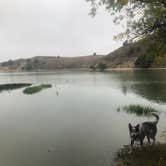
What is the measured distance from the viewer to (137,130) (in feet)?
47.6

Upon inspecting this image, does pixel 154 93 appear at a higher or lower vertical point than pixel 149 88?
higher

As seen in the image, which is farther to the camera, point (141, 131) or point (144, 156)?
point (141, 131)

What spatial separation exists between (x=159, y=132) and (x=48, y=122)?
11.8 m

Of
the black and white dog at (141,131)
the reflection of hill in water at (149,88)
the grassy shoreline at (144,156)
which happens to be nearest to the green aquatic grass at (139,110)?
the reflection of hill in water at (149,88)

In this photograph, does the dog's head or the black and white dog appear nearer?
the dog's head

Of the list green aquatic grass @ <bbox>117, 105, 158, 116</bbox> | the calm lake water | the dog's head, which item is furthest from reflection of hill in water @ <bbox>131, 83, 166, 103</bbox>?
the dog's head

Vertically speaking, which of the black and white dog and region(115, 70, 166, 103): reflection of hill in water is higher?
Result: the black and white dog

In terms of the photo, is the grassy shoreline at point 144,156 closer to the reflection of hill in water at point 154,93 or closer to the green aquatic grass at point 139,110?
the green aquatic grass at point 139,110

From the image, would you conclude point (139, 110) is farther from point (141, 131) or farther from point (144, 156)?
point (144, 156)

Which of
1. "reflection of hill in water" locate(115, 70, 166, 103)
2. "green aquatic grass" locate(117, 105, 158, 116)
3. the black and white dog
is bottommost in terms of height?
"reflection of hill in water" locate(115, 70, 166, 103)

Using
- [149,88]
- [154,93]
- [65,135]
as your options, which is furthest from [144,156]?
[149,88]

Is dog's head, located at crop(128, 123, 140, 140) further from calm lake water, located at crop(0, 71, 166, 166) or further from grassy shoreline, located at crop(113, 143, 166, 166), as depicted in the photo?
calm lake water, located at crop(0, 71, 166, 166)

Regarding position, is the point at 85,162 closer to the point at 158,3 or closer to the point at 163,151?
the point at 163,151

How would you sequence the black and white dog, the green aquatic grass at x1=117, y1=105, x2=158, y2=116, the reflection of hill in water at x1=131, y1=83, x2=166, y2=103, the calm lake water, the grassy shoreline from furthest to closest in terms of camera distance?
1. the reflection of hill in water at x1=131, y1=83, x2=166, y2=103
2. the green aquatic grass at x1=117, y1=105, x2=158, y2=116
3. the calm lake water
4. the black and white dog
5. the grassy shoreline
